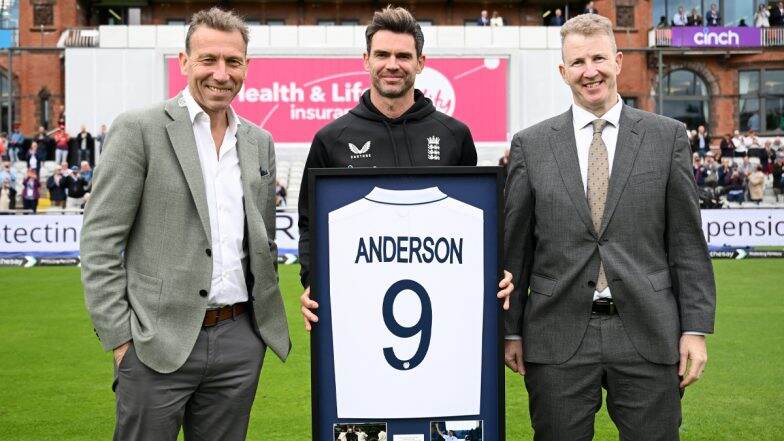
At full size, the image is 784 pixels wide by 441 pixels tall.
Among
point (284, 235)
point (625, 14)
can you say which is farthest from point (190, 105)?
point (625, 14)

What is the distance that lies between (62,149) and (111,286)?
92.7 feet

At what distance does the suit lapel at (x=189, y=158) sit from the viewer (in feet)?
10.9

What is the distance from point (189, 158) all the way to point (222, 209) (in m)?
0.24

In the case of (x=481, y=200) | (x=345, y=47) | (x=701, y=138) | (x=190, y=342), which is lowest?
(x=190, y=342)

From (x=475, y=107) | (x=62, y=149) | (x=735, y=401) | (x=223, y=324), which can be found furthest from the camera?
(x=475, y=107)

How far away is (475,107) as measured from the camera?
3139 centimetres

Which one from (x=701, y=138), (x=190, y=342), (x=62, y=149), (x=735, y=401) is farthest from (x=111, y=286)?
(x=701, y=138)

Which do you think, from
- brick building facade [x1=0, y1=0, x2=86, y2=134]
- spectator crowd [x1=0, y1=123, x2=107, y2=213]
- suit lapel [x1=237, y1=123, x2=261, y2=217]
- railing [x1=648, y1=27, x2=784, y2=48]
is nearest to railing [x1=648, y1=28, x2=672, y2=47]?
railing [x1=648, y1=27, x2=784, y2=48]

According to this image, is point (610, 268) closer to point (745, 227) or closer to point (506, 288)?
point (506, 288)

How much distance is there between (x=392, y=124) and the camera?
3.93 meters

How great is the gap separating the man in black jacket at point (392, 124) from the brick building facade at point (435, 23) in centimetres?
3816

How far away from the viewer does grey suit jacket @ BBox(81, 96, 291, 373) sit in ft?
10.7

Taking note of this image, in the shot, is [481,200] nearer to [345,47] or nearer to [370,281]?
[370,281]

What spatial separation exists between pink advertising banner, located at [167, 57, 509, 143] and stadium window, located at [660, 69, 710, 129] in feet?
49.2
